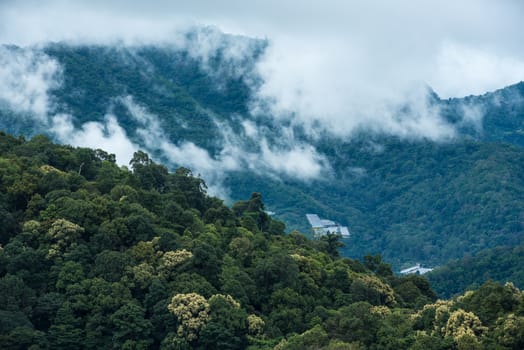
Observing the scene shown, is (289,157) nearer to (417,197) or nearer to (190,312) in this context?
(417,197)

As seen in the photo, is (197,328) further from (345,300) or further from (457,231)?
(457,231)

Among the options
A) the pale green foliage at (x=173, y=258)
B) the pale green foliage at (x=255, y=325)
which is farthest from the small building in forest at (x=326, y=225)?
the pale green foliage at (x=255, y=325)

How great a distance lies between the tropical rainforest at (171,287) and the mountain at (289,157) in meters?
91.3

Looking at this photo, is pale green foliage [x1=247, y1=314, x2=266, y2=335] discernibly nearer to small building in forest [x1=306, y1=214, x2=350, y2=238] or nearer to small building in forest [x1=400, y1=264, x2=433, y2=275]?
small building in forest [x1=400, y1=264, x2=433, y2=275]

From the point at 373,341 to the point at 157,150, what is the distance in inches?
4949

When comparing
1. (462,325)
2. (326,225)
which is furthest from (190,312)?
(326,225)

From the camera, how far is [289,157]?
184750mm

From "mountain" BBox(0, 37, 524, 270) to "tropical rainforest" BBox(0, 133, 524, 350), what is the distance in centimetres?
9132

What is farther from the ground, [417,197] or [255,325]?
[417,197]

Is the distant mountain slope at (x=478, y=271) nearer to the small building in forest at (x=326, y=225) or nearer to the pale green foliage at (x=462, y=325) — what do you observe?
the small building in forest at (x=326, y=225)

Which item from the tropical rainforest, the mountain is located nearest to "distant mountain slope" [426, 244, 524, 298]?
the mountain

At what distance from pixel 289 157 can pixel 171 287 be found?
464ft

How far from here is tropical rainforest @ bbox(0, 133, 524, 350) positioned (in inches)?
1551

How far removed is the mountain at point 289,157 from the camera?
15588cm
